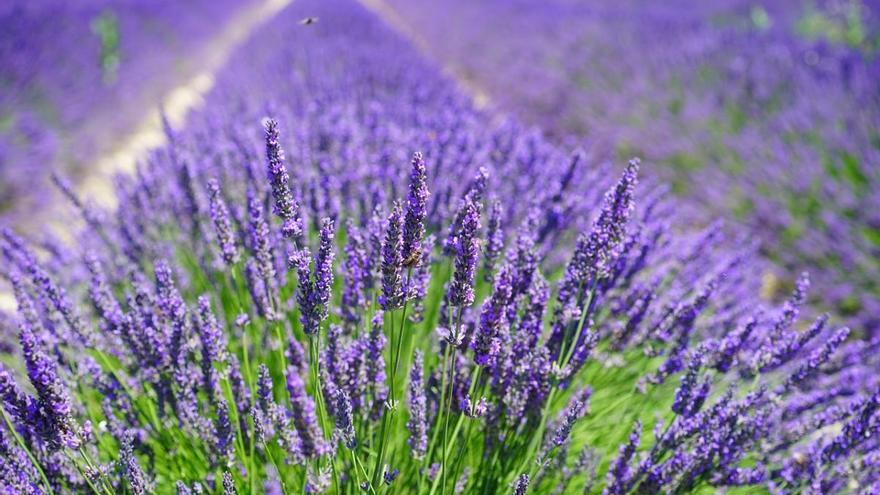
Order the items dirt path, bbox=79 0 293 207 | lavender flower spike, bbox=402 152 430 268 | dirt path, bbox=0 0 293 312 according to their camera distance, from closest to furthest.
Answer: lavender flower spike, bbox=402 152 430 268, dirt path, bbox=0 0 293 312, dirt path, bbox=79 0 293 207

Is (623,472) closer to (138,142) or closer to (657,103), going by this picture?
(657,103)

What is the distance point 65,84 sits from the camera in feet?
21.2

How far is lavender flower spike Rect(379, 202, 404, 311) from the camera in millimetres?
1036

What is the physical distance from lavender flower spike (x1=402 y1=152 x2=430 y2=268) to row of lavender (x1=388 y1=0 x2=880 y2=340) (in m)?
3.44

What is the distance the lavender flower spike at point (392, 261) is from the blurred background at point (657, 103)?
3028 mm

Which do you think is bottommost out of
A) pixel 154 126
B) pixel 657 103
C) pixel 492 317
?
pixel 492 317

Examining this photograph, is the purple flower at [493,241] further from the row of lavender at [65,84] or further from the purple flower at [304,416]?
the row of lavender at [65,84]

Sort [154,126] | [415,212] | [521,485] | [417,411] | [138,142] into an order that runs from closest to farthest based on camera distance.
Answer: [415,212] < [521,485] < [417,411] < [138,142] < [154,126]

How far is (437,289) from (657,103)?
4649 millimetres

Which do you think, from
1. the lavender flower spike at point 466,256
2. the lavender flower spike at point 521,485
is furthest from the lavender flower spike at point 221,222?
the lavender flower spike at point 521,485

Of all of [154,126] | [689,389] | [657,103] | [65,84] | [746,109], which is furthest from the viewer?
[154,126]

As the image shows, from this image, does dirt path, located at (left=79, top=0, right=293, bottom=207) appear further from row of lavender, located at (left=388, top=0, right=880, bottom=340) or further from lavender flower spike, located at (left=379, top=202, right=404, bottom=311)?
row of lavender, located at (left=388, top=0, right=880, bottom=340)

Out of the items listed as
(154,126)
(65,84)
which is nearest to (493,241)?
(65,84)

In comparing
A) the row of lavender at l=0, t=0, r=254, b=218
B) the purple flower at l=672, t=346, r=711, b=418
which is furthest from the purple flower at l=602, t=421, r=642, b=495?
the row of lavender at l=0, t=0, r=254, b=218
